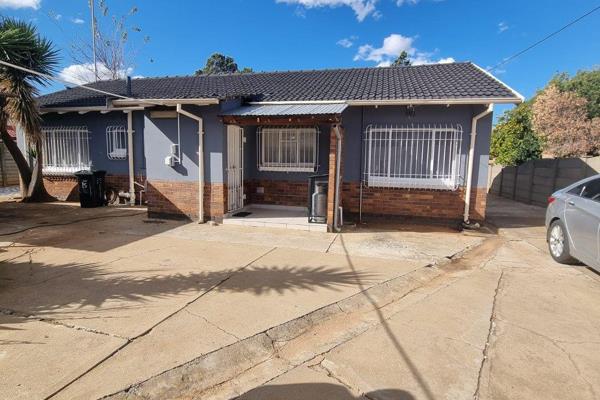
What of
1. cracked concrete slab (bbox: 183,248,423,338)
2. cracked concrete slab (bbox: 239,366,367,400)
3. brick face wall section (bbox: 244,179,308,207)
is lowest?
cracked concrete slab (bbox: 239,366,367,400)

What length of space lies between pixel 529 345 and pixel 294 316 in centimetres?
232

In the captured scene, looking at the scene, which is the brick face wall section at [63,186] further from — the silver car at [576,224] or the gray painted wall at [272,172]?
the silver car at [576,224]

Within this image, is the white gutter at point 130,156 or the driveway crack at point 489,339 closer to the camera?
the driveway crack at point 489,339

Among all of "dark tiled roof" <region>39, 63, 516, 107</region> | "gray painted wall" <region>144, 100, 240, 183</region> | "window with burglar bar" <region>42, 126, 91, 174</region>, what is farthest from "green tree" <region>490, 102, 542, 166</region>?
"window with burglar bar" <region>42, 126, 91, 174</region>

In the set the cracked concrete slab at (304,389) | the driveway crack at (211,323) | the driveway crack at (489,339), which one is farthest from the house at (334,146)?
the cracked concrete slab at (304,389)

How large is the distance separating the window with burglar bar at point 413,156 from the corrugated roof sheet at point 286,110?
144cm

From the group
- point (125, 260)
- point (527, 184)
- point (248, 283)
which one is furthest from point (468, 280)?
point (527, 184)

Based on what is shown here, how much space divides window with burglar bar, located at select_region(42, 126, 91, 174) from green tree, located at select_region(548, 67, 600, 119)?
2994cm

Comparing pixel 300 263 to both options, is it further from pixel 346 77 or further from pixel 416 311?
pixel 346 77

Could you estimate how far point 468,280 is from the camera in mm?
4891

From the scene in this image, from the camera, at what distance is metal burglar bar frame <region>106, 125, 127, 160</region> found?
1096 cm

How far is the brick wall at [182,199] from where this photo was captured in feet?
27.0

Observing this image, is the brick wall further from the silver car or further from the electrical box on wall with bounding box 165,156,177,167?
the silver car

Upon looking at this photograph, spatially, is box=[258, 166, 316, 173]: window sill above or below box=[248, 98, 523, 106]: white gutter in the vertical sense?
below
